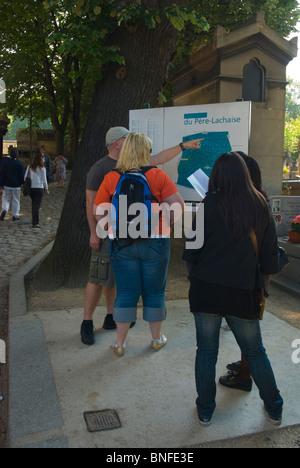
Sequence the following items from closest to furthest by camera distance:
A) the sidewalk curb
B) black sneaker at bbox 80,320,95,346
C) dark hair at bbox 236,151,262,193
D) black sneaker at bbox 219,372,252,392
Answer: dark hair at bbox 236,151,262,193, black sneaker at bbox 219,372,252,392, black sneaker at bbox 80,320,95,346, the sidewalk curb

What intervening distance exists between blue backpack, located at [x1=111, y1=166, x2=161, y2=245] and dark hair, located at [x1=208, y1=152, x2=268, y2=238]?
91 cm

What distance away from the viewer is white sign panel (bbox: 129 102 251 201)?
201 inches

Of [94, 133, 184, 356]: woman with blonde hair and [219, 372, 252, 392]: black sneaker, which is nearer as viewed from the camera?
[219, 372, 252, 392]: black sneaker

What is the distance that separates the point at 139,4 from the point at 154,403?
4.76m

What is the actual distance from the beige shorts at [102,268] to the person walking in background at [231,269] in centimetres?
142

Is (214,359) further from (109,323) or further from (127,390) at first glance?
(109,323)

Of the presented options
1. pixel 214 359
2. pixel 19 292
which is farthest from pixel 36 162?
pixel 214 359

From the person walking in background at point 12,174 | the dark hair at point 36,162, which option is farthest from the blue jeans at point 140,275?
the person walking in background at point 12,174

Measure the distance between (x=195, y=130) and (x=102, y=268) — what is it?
210cm

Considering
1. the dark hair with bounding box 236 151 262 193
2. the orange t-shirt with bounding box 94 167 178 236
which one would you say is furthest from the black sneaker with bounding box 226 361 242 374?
the dark hair with bounding box 236 151 262 193

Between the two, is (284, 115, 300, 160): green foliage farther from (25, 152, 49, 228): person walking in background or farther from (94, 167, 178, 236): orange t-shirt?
(94, 167, 178, 236): orange t-shirt

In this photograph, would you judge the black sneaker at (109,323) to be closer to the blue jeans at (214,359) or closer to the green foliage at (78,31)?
the blue jeans at (214,359)

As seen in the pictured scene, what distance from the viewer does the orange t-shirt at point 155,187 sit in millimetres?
3764

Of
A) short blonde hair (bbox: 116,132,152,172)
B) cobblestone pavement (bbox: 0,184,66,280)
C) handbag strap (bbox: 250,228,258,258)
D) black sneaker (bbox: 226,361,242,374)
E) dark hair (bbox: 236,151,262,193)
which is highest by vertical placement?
short blonde hair (bbox: 116,132,152,172)
